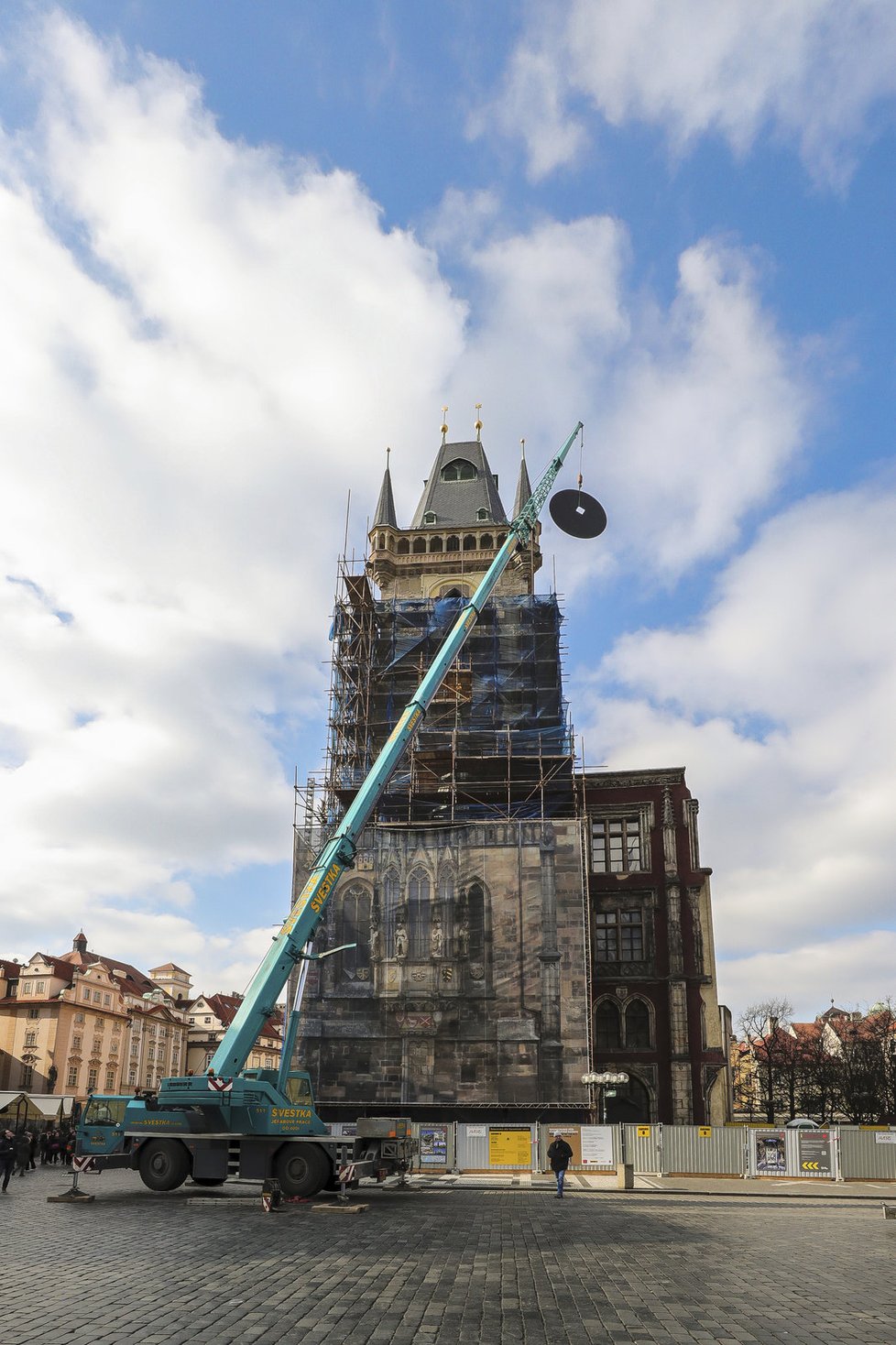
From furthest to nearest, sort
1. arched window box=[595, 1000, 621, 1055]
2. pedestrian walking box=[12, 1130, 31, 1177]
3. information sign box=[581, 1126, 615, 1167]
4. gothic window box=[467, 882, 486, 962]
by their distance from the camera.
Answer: arched window box=[595, 1000, 621, 1055], gothic window box=[467, 882, 486, 962], information sign box=[581, 1126, 615, 1167], pedestrian walking box=[12, 1130, 31, 1177]

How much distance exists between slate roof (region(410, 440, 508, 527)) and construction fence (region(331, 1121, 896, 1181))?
40.3 metres

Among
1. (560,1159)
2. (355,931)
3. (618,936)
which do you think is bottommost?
(560,1159)

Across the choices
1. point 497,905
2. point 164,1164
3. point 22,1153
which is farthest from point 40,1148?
point 164,1164

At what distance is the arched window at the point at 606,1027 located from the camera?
44812mm

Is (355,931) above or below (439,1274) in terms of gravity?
above

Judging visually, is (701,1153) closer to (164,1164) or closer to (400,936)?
(400,936)

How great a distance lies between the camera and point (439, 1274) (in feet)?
42.2

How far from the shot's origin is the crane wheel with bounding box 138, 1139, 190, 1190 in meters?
23.5

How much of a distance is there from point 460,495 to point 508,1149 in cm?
4606

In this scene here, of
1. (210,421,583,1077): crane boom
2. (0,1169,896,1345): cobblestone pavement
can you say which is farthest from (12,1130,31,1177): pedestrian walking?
(0,1169,896,1345): cobblestone pavement

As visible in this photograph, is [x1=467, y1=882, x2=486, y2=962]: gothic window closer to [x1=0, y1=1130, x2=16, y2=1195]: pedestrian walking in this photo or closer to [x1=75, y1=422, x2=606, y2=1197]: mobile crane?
[x1=75, y1=422, x2=606, y2=1197]: mobile crane

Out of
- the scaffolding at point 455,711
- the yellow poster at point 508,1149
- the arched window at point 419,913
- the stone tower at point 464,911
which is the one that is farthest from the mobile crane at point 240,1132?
the scaffolding at point 455,711

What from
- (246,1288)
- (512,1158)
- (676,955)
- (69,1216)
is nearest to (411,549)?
(676,955)

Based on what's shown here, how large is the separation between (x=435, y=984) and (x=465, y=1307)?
30.3 m
